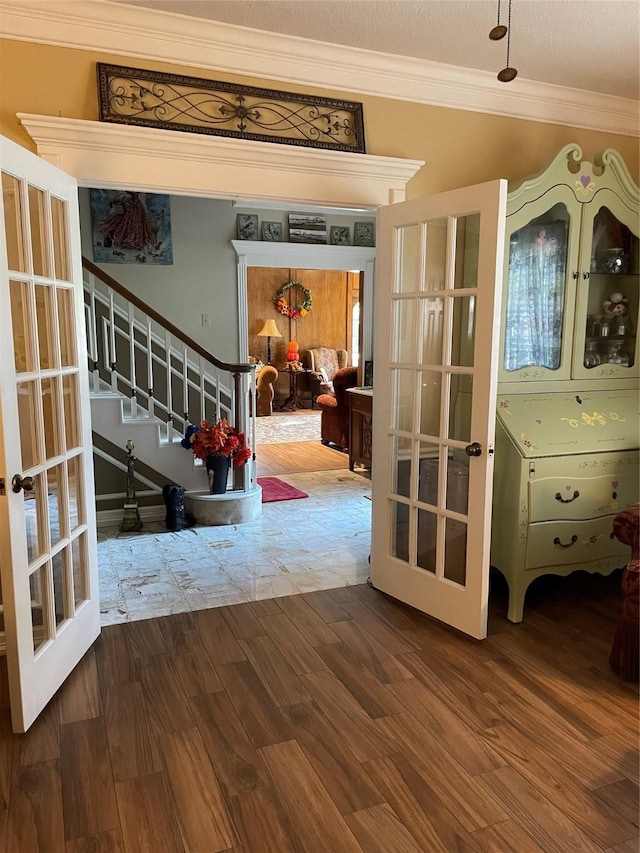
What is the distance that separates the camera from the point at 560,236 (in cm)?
326

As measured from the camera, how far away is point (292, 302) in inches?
415

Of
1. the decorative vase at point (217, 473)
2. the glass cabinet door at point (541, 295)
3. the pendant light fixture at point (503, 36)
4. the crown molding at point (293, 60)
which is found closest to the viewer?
the pendant light fixture at point (503, 36)

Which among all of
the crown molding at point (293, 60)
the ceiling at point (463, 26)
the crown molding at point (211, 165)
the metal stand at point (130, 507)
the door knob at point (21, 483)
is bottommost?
the metal stand at point (130, 507)

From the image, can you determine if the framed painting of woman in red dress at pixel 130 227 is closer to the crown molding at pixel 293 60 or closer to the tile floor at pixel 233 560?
the tile floor at pixel 233 560

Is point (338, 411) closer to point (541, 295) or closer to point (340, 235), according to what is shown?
point (340, 235)

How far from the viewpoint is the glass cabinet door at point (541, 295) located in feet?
10.6

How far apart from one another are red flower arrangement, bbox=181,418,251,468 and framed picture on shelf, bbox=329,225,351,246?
11.1 feet

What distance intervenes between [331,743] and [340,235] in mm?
6023

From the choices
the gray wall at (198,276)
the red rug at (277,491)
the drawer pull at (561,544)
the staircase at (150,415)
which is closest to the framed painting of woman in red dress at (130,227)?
the gray wall at (198,276)

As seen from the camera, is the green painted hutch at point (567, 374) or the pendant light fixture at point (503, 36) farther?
the green painted hutch at point (567, 374)

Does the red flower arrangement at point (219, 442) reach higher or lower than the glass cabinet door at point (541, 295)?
lower

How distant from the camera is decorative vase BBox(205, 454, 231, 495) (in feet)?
15.0

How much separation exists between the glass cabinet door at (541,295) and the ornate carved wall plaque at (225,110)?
1011mm

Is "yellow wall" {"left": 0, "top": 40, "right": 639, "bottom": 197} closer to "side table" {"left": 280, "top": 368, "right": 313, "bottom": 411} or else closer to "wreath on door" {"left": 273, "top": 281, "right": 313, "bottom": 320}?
"wreath on door" {"left": 273, "top": 281, "right": 313, "bottom": 320}
